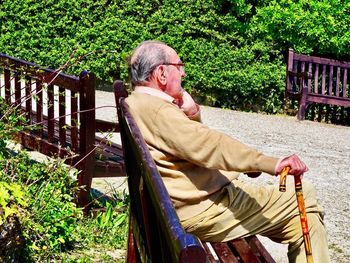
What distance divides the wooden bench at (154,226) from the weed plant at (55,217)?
0.63 meters

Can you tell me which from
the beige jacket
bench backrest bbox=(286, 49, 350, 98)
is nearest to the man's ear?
the beige jacket

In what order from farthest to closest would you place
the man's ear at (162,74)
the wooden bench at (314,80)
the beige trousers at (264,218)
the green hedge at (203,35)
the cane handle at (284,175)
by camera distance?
the green hedge at (203,35), the wooden bench at (314,80), the man's ear at (162,74), the beige trousers at (264,218), the cane handle at (284,175)

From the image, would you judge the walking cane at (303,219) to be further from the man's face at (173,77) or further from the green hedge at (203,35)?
the green hedge at (203,35)

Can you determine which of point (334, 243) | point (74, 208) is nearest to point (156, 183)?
point (74, 208)

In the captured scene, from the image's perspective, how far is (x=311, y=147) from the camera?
31.2 feet

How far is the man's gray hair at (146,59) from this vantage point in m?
3.55

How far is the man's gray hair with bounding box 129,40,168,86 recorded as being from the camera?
3547 millimetres

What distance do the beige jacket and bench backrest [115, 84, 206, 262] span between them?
116 mm

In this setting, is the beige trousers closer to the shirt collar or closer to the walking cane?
the walking cane

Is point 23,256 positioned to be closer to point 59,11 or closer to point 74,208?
point 74,208

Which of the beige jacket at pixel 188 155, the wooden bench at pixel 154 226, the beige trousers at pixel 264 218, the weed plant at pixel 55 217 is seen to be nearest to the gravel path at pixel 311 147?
the weed plant at pixel 55 217

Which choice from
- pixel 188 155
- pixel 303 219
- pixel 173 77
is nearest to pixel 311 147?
pixel 173 77

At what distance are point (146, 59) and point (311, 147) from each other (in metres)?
6.23

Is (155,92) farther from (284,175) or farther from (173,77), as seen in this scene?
(284,175)
